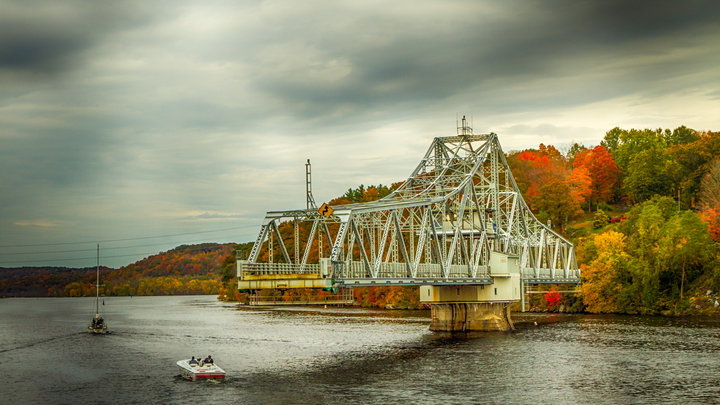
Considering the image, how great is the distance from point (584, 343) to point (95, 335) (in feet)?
226

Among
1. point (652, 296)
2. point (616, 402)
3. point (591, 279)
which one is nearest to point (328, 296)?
point (591, 279)

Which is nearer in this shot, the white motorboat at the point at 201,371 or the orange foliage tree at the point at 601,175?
the white motorboat at the point at 201,371

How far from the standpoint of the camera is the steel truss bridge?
57.0 m

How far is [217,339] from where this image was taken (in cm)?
9388

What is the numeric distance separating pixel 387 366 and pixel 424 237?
43.9ft

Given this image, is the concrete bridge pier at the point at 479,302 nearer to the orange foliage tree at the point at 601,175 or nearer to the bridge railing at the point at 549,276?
the bridge railing at the point at 549,276

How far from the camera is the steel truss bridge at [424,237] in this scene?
57000 mm

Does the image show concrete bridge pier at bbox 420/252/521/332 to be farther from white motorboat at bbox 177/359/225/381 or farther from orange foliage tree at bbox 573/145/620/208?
orange foliage tree at bbox 573/145/620/208

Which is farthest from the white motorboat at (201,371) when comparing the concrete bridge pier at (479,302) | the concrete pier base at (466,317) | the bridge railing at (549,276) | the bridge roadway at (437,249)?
the bridge railing at (549,276)

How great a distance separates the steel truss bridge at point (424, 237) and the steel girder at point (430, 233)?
12 centimetres

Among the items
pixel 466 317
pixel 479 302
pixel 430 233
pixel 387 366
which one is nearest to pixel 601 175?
pixel 466 317

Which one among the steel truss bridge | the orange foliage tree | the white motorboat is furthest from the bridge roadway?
the orange foliage tree

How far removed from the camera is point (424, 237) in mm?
68188

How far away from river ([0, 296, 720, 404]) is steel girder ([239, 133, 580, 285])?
7.74 meters
